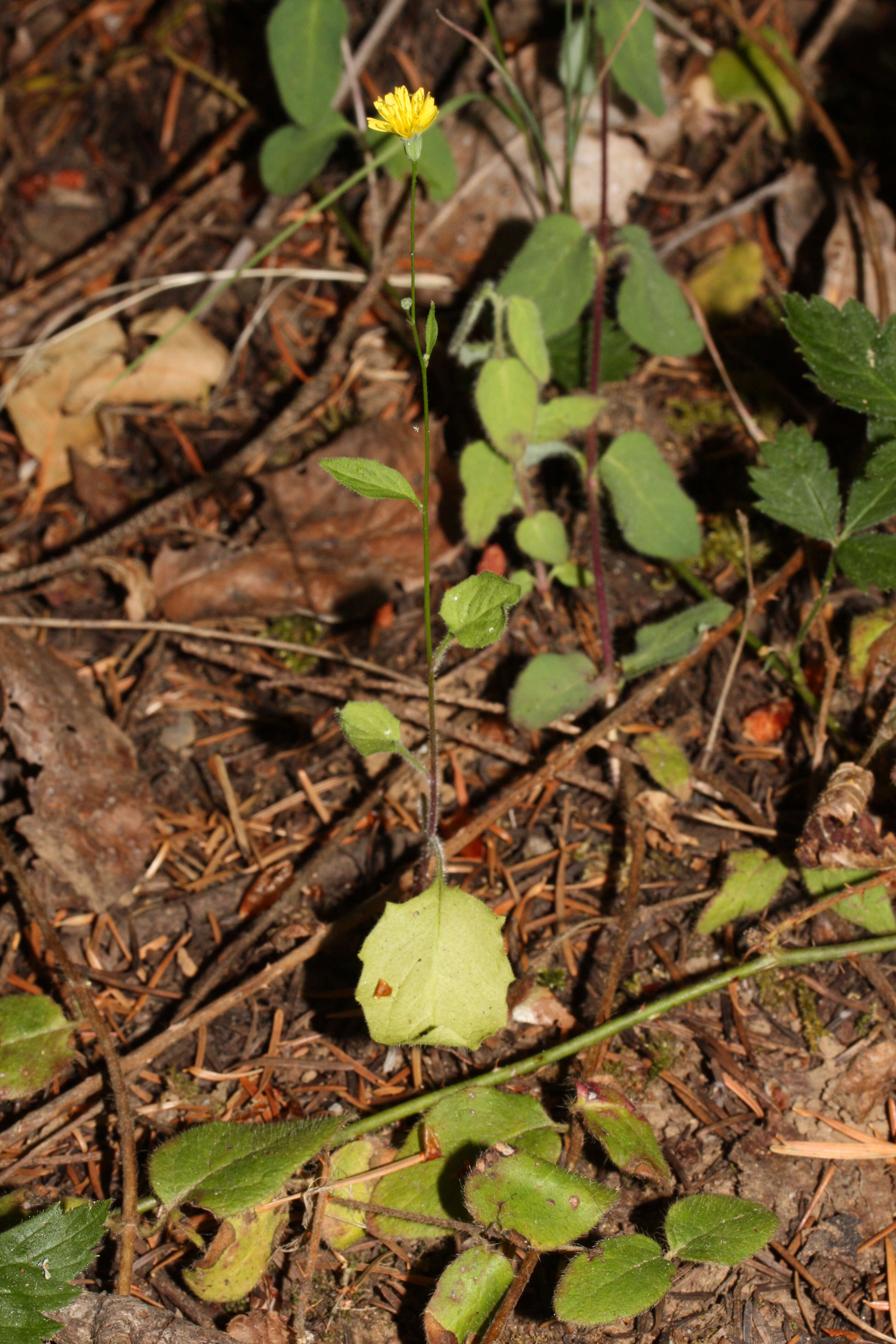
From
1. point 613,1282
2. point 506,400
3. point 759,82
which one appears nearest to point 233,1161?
point 613,1282

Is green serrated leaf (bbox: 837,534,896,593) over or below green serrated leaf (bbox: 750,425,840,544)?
below

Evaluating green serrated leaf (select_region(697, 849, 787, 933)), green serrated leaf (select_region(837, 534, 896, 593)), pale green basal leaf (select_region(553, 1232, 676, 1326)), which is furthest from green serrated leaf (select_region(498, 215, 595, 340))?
pale green basal leaf (select_region(553, 1232, 676, 1326))

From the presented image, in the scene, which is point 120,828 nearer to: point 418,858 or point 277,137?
point 418,858

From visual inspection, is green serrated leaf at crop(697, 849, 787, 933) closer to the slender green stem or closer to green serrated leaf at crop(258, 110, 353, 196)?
the slender green stem

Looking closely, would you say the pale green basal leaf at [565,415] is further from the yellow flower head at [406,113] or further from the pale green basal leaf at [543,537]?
the yellow flower head at [406,113]

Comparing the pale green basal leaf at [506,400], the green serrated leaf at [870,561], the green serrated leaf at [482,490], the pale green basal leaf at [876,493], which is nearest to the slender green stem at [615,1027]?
the green serrated leaf at [870,561]
